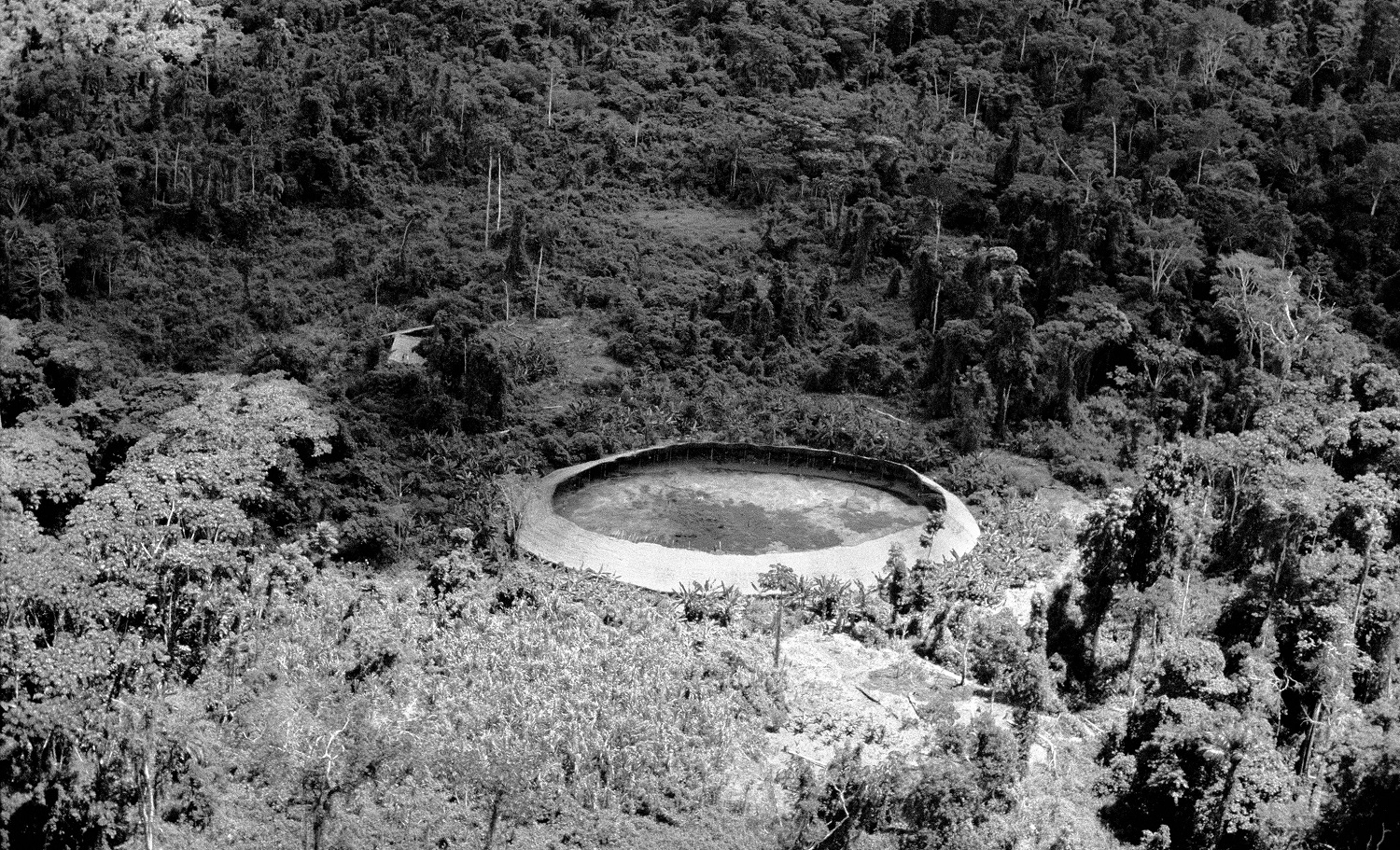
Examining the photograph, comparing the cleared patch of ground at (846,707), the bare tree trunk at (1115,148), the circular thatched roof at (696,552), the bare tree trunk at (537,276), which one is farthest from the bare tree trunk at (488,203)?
the cleared patch of ground at (846,707)

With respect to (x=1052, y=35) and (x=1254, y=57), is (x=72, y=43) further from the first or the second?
(x=1254, y=57)

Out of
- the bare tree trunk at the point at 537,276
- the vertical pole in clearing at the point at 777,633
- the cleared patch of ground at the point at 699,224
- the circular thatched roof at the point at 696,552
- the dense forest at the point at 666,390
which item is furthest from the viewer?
the cleared patch of ground at the point at 699,224

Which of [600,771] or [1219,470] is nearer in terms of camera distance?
[600,771]

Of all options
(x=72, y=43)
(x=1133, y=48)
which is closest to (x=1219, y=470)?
(x=1133, y=48)

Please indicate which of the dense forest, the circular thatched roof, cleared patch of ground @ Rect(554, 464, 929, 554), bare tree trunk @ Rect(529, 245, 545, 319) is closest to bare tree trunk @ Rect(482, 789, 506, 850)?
the dense forest

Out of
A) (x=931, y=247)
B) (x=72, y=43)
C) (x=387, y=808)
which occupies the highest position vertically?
(x=72, y=43)

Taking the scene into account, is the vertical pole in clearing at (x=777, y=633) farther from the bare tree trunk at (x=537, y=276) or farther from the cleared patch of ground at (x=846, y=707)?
the bare tree trunk at (x=537, y=276)
